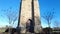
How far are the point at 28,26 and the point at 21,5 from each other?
4.09m

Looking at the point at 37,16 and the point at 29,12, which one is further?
the point at 29,12

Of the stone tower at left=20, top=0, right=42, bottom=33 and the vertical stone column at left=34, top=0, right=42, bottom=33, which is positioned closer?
the vertical stone column at left=34, top=0, right=42, bottom=33

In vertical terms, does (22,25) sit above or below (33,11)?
below

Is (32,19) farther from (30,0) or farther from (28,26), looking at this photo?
(30,0)

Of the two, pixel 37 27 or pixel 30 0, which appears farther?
pixel 30 0

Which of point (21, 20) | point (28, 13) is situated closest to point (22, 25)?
point (21, 20)

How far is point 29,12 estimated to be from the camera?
23797 mm

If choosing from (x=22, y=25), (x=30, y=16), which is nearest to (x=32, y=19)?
(x=30, y=16)

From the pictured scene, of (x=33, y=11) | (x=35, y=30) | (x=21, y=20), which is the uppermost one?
(x=33, y=11)

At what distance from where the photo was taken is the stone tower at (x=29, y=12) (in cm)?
2303

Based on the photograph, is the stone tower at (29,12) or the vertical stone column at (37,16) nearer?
the vertical stone column at (37,16)

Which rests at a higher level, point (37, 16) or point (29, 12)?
point (29, 12)

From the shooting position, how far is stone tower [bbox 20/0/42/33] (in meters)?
23.0

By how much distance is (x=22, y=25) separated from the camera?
75.4ft
